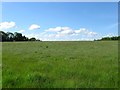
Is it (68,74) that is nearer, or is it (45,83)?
(45,83)

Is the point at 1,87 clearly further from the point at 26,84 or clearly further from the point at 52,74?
the point at 52,74

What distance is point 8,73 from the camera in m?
13.3

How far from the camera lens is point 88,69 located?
1429 centimetres

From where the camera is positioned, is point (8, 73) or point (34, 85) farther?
point (8, 73)

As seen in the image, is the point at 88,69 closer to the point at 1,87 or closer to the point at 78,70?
the point at 78,70

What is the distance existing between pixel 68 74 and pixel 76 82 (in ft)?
5.10

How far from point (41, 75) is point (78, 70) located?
2.20 meters

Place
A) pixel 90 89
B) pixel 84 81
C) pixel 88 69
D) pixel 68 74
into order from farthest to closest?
pixel 88 69, pixel 68 74, pixel 84 81, pixel 90 89

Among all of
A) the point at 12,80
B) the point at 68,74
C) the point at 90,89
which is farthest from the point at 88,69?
the point at 12,80

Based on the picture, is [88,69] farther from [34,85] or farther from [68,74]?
[34,85]

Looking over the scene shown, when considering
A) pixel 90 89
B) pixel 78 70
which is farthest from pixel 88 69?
pixel 90 89

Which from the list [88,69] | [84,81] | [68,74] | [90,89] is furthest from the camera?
[88,69]

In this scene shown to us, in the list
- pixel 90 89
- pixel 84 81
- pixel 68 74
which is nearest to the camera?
pixel 90 89

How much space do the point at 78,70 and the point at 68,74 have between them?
892 millimetres
